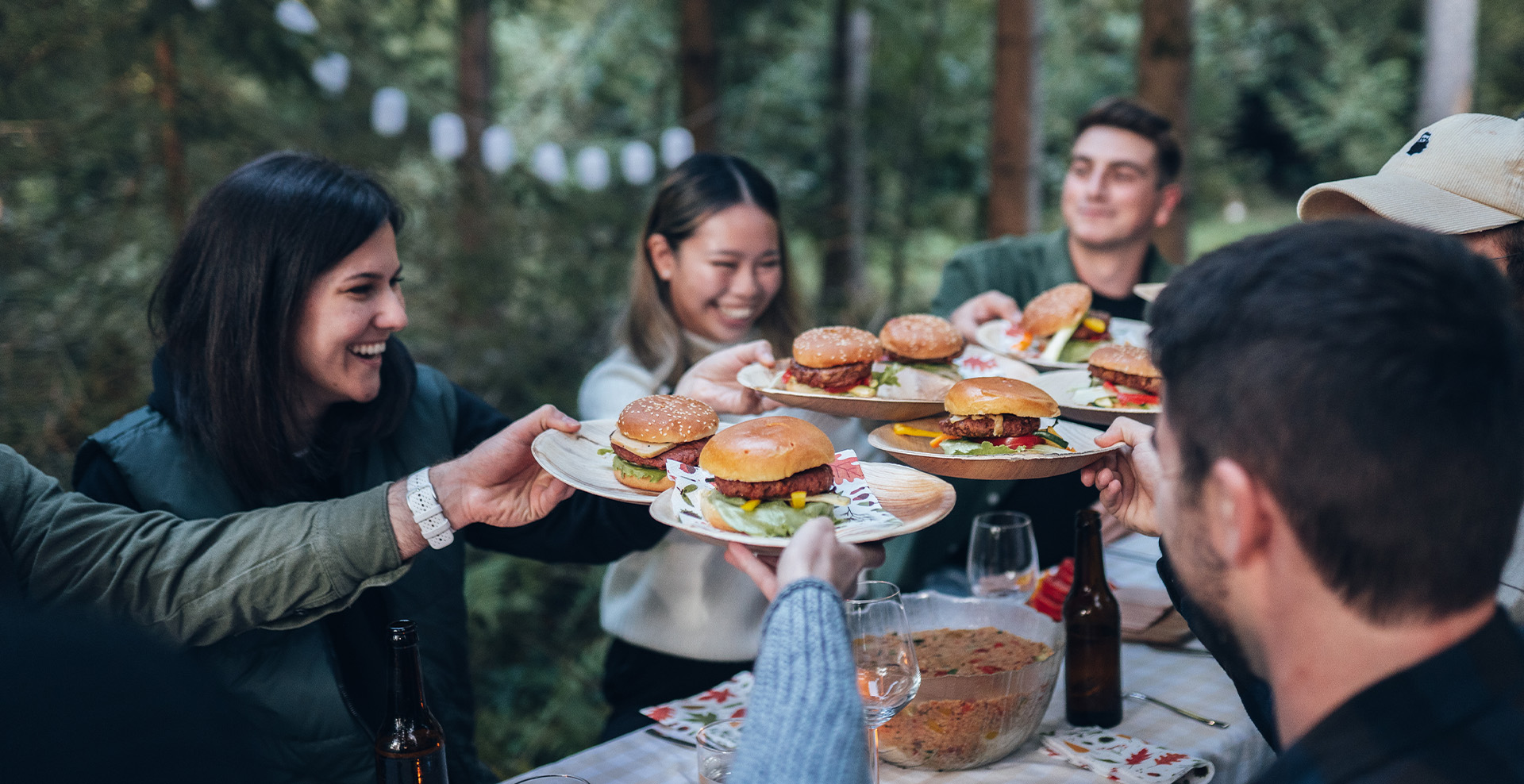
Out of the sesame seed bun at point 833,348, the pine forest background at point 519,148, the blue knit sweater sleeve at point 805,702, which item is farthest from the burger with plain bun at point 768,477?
the pine forest background at point 519,148

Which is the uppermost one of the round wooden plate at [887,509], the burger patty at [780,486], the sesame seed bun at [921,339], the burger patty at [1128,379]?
the sesame seed bun at [921,339]

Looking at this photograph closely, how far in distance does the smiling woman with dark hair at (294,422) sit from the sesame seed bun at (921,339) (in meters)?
1.49

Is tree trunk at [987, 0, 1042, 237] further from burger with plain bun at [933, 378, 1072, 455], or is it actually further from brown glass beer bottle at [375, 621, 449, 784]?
brown glass beer bottle at [375, 621, 449, 784]

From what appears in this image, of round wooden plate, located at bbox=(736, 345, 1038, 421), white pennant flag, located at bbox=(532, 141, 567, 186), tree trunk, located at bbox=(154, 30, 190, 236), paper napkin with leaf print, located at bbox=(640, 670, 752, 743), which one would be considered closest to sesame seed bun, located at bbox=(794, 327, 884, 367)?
round wooden plate, located at bbox=(736, 345, 1038, 421)

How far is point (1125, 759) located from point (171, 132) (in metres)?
5.74

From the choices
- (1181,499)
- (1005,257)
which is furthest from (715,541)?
(1005,257)

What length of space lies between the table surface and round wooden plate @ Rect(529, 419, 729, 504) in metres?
0.60

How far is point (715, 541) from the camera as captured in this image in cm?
201

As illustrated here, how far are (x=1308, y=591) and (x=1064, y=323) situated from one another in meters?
2.31

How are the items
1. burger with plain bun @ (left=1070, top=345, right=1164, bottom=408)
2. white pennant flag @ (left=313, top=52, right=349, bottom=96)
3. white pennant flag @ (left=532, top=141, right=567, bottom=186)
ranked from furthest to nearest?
white pennant flag @ (left=532, top=141, right=567, bottom=186), white pennant flag @ (left=313, top=52, right=349, bottom=96), burger with plain bun @ (left=1070, top=345, right=1164, bottom=408)

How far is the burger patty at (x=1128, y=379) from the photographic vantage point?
9.51 ft

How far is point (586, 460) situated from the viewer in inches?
100

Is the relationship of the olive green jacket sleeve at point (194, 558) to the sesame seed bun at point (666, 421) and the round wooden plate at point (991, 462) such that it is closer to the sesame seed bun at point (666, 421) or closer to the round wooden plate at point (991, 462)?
the sesame seed bun at point (666, 421)

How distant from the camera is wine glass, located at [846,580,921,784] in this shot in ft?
5.86
